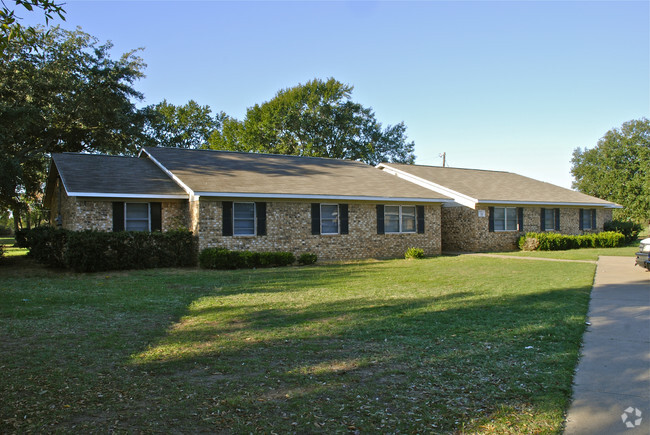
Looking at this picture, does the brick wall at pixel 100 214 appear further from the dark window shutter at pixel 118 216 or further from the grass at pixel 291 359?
the grass at pixel 291 359

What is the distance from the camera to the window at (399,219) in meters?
21.4

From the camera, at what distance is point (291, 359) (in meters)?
5.48

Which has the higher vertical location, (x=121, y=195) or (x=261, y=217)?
(x=121, y=195)

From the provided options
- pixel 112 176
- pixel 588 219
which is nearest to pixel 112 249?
pixel 112 176

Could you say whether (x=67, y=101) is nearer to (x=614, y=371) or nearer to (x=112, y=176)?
(x=112, y=176)

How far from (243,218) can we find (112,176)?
5.43 m

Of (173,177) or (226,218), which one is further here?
(173,177)

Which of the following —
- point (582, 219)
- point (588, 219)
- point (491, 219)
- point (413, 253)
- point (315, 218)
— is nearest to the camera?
point (315, 218)

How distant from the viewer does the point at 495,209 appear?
24484 mm

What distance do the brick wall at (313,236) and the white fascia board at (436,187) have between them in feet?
→ 6.33

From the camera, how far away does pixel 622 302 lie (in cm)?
898

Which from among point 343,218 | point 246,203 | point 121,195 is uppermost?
point 121,195

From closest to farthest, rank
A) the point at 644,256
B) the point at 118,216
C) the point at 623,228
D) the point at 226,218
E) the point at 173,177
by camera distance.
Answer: the point at 644,256, the point at 118,216, the point at 226,218, the point at 173,177, the point at 623,228

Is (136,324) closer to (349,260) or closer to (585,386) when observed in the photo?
(585,386)
